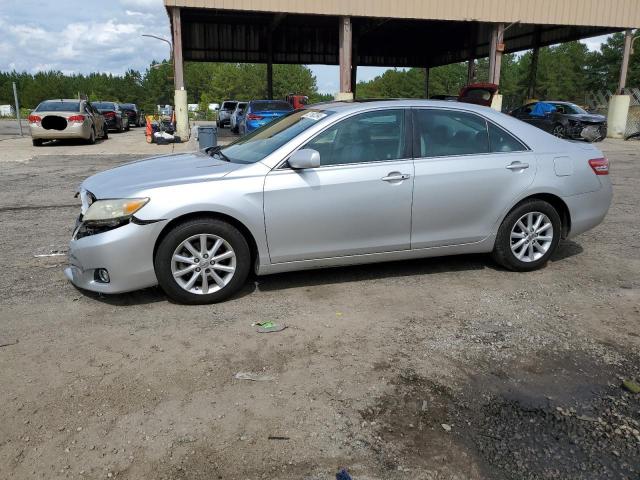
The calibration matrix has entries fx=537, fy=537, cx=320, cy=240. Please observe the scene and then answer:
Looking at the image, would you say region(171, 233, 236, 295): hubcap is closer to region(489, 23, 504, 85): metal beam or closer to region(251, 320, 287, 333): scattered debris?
region(251, 320, 287, 333): scattered debris

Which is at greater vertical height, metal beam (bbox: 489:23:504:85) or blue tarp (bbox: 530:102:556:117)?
metal beam (bbox: 489:23:504:85)

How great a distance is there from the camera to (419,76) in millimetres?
92812

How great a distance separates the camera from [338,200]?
424 centimetres

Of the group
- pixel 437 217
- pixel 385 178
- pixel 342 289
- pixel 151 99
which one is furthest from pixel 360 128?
pixel 151 99

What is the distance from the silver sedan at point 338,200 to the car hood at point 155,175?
2cm

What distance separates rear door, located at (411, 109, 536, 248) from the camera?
178 inches

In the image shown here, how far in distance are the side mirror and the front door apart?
0.10 m

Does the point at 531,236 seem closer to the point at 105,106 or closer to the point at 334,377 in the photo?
the point at 334,377

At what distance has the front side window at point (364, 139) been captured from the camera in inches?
170

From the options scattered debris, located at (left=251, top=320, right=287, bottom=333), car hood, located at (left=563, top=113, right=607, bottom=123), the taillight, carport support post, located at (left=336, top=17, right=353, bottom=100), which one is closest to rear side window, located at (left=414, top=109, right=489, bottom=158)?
the taillight

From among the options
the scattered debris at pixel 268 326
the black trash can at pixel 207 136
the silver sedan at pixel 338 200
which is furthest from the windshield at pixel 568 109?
the scattered debris at pixel 268 326

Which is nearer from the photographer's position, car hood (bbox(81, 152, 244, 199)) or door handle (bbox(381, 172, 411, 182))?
car hood (bbox(81, 152, 244, 199))

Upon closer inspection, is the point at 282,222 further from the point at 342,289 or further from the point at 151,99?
the point at 151,99

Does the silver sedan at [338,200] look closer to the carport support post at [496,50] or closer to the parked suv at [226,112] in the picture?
the carport support post at [496,50]
